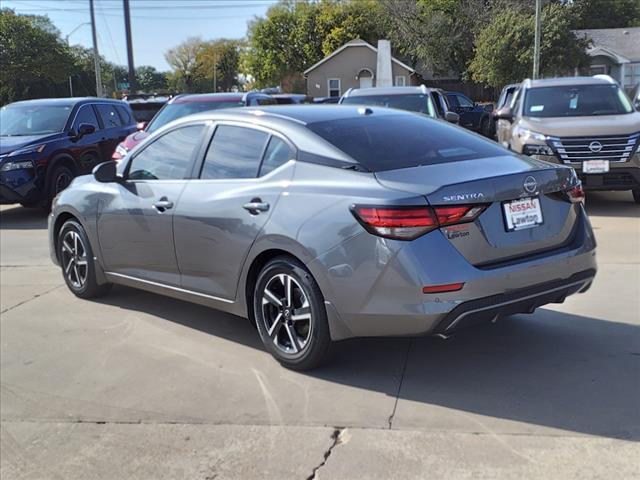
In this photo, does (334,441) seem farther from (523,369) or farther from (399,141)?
(399,141)

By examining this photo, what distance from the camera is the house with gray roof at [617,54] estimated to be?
1813 inches

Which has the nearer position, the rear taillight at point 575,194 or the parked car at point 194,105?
the rear taillight at point 575,194

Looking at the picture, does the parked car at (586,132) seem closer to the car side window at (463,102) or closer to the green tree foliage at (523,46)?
the car side window at (463,102)

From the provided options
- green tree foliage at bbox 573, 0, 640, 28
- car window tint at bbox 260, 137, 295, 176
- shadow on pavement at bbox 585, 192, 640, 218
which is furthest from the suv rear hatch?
green tree foliage at bbox 573, 0, 640, 28

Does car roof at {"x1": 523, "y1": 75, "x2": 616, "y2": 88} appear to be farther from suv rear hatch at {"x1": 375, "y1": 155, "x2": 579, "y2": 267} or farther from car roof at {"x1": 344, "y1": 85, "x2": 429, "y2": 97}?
suv rear hatch at {"x1": 375, "y1": 155, "x2": 579, "y2": 267}

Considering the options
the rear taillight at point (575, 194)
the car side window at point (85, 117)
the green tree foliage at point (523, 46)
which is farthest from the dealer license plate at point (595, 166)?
the green tree foliage at point (523, 46)

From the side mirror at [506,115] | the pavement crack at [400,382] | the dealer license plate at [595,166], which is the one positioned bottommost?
the pavement crack at [400,382]

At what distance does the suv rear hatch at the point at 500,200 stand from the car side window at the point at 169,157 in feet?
5.85

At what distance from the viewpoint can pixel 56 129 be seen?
37.8 feet

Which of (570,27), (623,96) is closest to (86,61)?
(570,27)

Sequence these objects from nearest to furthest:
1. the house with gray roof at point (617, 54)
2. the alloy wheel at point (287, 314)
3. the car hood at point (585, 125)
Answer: the alloy wheel at point (287, 314) < the car hood at point (585, 125) < the house with gray roof at point (617, 54)

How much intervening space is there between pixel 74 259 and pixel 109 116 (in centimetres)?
749

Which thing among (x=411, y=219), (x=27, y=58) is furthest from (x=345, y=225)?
(x=27, y=58)

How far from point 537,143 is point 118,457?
25.0 ft
